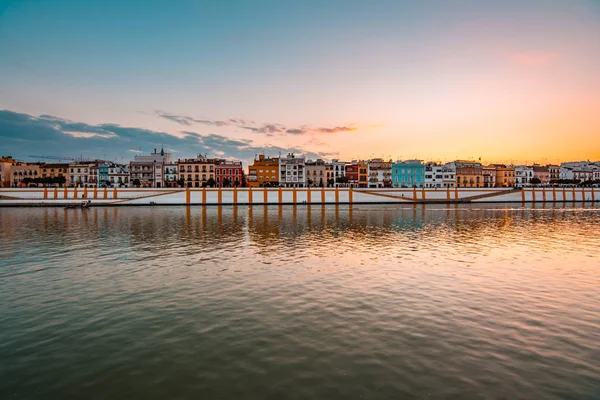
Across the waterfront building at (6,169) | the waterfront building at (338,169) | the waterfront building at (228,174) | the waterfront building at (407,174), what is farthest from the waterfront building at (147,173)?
the waterfront building at (407,174)

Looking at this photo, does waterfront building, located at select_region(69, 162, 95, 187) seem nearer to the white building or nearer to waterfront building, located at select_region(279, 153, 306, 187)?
the white building

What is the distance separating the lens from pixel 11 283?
1706cm

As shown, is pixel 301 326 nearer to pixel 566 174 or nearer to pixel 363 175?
pixel 363 175

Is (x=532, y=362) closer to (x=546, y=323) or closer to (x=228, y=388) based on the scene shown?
(x=546, y=323)

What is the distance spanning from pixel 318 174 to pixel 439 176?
153 ft

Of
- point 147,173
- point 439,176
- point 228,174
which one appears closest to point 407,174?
point 439,176

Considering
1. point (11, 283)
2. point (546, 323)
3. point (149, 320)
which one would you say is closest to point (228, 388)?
point (149, 320)

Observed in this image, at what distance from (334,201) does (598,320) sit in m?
85.3

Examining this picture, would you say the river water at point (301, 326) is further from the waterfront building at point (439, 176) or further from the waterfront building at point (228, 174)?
the waterfront building at point (439, 176)

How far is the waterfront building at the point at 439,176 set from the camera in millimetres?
139500

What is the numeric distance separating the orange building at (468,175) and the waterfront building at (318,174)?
170 ft

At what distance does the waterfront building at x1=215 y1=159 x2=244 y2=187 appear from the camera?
12862 centimetres

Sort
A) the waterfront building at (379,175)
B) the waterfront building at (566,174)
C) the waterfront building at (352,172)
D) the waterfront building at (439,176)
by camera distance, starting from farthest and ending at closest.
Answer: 1. the waterfront building at (566,174)
2. the waterfront building at (439,176)
3. the waterfront building at (379,175)
4. the waterfront building at (352,172)

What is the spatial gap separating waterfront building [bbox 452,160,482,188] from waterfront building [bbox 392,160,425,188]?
17.2 m
